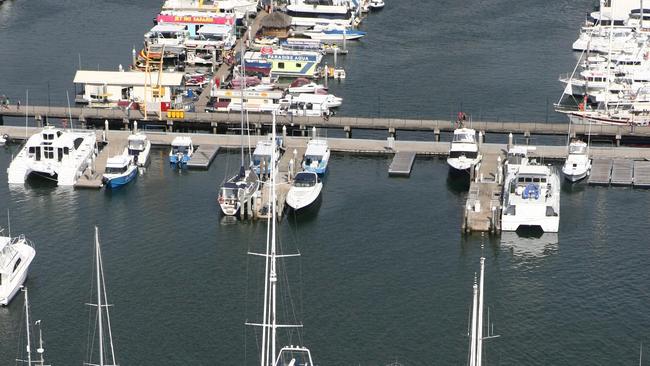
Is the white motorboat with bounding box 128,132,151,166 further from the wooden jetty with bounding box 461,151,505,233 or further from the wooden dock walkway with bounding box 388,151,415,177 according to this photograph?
the wooden jetty with bounding box 461,151,505,233

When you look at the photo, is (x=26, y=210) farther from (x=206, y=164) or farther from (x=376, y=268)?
(x=376, y=268)

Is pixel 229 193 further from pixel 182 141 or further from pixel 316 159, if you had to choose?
pixel 182 141

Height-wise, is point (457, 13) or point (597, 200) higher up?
point (457, 13)

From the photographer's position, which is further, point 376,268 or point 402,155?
point 402,155

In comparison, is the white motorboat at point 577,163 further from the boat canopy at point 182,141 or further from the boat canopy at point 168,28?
the boat canopy at point 168,28

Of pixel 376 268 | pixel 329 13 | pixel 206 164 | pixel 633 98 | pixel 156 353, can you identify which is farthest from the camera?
pixel 329 13

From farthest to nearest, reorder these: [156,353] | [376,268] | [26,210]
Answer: [26,210], [376,268], [156,353]

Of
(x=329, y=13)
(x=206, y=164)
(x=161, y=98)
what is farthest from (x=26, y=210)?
(x=329, y=13)
